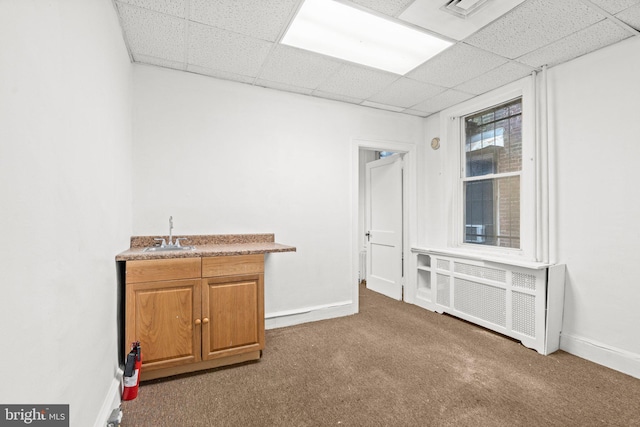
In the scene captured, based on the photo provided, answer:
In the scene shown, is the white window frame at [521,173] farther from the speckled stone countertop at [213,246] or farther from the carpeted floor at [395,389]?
the speckled stone countertop at [213,246]

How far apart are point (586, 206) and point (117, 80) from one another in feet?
12.9

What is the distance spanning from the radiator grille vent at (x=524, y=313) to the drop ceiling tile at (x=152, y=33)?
3.76m

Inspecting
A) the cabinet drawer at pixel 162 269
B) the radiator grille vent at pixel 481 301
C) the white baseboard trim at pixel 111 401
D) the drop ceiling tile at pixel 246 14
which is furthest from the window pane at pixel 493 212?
the white baseboard trim at pixel 111 401

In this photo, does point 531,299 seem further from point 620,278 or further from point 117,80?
point 117,80

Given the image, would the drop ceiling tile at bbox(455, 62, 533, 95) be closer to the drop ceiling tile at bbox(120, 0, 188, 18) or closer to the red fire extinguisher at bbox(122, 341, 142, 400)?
the drop ceiling tile at bbox(120, 0, 188, 18)

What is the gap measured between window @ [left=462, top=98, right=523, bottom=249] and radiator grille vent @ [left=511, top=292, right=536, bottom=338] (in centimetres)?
64

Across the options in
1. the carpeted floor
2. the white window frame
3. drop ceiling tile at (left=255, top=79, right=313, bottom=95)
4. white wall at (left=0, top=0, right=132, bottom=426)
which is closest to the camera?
white wall at (left=0, top=0, right=132, bottom=426)

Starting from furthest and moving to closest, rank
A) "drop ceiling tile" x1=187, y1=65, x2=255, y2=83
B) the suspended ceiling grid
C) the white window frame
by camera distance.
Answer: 1. the white window frame
2. "drop ceiling tile" x1=187, y1=65, x2=255, y2=83
3. the suspended ceiling grid

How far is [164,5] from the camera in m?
2.08

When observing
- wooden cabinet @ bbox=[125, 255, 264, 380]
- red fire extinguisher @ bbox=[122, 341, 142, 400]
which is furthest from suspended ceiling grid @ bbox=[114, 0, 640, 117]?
red fire extinguisher @ bbox=[122, 341, 142, 400]

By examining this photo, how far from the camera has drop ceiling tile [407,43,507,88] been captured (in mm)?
2662

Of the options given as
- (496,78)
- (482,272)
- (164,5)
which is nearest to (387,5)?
(164,5)

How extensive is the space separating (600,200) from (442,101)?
1.95 metres

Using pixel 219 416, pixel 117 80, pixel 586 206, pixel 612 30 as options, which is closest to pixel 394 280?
pixel 586 206
